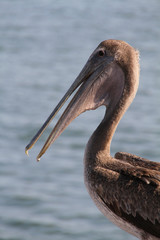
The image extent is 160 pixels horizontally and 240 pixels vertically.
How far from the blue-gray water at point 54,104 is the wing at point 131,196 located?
5.29 metres

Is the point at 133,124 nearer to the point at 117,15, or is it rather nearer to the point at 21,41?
the point at 21,41

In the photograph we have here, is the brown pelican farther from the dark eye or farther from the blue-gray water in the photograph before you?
the blue-gray water

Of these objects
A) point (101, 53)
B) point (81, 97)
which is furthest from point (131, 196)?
point (101, 53)

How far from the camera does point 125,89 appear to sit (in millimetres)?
6078

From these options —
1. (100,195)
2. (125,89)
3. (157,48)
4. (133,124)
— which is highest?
(157,48)

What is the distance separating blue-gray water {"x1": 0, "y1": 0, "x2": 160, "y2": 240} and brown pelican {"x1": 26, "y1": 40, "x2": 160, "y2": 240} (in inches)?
205

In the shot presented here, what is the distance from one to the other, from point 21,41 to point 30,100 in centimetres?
477

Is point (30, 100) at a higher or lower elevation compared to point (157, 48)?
lower

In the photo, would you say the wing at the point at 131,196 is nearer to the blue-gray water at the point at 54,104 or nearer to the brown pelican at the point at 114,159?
the brown pelican at the point at 114,159

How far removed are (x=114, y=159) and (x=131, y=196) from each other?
412 mm

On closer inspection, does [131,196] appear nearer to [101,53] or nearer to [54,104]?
[101,53]

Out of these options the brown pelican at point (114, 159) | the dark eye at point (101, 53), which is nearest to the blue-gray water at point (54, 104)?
the brown pelican at point (114, 159)

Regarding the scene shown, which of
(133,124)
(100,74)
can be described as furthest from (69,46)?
(100,74)

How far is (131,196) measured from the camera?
5832mm
